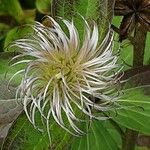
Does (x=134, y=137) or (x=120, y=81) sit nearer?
(x=120, y=81)

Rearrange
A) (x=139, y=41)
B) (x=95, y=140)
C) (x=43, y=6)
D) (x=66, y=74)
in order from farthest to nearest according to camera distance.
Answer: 1. (x=43, y=6)
2. (x=95, y=140)
3. (x=139, y=41)
4. (x=66, y=74)

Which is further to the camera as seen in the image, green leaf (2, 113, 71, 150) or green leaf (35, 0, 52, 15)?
green leaf (35, 0, 52, 15)

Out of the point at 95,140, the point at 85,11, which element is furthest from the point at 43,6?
the point at 85,11

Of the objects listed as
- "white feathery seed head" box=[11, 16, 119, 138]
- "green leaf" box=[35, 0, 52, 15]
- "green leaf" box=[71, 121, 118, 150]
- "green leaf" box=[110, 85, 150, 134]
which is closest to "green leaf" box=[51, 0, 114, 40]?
"white feathery seed head" box=[11, 16, 119, 138]

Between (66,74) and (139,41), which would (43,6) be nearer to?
(139,41)

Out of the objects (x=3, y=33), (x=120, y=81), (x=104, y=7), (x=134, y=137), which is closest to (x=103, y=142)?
(x=134, y=137)

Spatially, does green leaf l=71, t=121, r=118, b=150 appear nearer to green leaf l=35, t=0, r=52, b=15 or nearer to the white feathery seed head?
the white feathery seed head

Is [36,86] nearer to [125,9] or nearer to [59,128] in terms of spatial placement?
[59,128]
